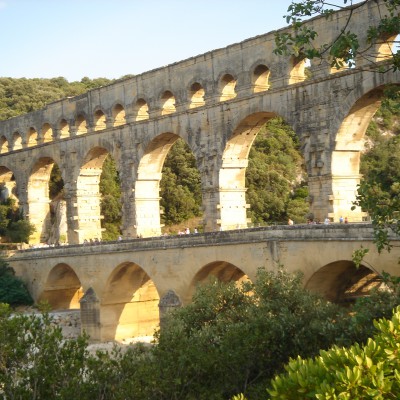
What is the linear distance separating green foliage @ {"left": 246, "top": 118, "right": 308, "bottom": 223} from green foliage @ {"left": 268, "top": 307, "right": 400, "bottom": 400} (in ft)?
130

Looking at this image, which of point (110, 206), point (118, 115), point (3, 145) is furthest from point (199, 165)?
point (110, 206)

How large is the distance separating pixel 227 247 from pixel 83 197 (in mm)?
14502

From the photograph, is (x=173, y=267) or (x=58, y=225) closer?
(x=173, y=267)

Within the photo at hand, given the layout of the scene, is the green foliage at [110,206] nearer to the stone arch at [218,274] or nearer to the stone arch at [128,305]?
the stone arch at [128,305]

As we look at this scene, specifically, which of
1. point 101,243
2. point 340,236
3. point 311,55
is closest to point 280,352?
point 340,236

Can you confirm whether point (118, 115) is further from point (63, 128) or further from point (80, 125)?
point (63, 128)

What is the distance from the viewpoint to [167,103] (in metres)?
36.5

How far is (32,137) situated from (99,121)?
733 cm

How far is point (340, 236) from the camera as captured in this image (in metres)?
24.1

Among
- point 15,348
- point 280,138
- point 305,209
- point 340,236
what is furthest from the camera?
point 280,138

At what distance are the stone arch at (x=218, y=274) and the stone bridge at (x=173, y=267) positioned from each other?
0.03 metres

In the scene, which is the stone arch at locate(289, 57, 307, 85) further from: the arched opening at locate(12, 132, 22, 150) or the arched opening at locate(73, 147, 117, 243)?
the arched opening at locate(12, 132, 22, 150)

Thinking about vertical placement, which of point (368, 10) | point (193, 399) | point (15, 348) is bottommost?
point (193, 399)

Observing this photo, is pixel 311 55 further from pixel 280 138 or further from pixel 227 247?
pixel 280 138
